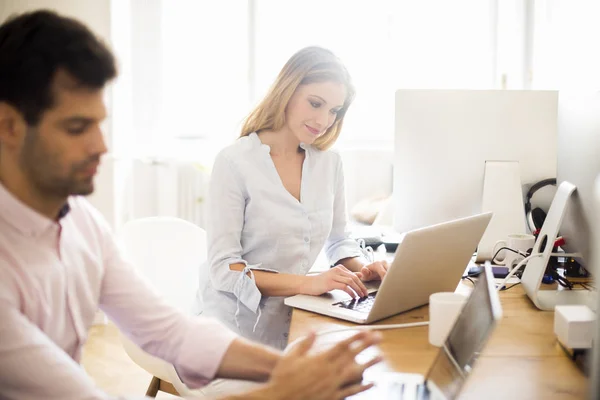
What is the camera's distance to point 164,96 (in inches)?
163

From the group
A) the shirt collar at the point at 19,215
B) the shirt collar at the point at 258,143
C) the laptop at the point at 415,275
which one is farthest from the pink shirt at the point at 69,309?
the shirt collar at the point at 258,143

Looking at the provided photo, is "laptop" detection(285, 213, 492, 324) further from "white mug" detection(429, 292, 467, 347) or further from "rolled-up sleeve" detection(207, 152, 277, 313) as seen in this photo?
"rolled-up sleeve" detection(207, 152, 277, 313)

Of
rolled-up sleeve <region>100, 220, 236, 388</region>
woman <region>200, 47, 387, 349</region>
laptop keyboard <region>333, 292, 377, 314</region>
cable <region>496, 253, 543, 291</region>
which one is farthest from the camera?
woman <region>200, 47, 387, 349</region>

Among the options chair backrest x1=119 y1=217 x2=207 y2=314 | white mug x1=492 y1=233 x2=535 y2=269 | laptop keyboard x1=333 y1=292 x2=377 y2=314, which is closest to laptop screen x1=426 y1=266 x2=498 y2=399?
laptop keyboard x1=333 y1=292 x2=377 y2=314

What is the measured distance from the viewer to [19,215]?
102 centimetres

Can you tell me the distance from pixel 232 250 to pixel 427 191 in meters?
0.65

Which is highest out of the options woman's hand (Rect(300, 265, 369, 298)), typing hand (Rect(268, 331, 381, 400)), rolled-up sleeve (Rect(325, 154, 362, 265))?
rolled-up sleeve (Rect(325, 154, 362, 265))

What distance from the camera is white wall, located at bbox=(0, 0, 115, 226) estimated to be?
3.48 meters

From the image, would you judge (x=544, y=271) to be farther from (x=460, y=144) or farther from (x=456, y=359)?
(x=456, y=359)

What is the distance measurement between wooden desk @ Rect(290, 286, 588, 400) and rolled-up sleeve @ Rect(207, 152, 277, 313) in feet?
0.84

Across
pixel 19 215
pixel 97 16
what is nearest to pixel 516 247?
pixel 19 215

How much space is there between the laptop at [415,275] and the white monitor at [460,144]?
0.47 meters

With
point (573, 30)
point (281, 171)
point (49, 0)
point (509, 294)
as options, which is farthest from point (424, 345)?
point (49, 0)

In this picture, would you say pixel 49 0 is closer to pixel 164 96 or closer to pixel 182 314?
pixel 164 96
